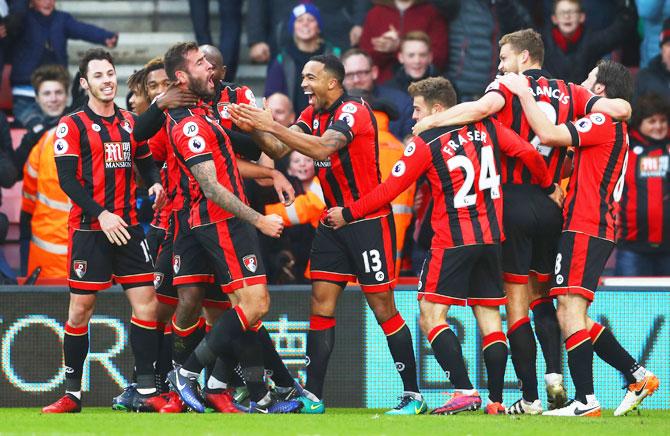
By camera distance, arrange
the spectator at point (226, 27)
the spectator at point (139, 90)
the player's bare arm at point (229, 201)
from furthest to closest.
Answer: the spectator at point (226, 27), the spectator at point (139, 90), the player's bare arm at point (229, 201)

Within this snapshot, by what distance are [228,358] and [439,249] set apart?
1.62m

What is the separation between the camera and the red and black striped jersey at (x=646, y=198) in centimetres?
1181

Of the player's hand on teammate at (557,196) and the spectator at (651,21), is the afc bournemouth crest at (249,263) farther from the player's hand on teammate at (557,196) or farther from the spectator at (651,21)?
the spectator at (651,21)

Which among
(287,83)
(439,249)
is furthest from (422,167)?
(287,83)

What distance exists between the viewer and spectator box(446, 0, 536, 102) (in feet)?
43.7

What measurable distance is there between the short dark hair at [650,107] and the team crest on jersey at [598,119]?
319cm

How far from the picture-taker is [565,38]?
1302cm

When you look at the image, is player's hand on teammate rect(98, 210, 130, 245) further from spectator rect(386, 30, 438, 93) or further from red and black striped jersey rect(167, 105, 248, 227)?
spectator rect(386, 30, 438, 93)

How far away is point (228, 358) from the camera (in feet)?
30.5

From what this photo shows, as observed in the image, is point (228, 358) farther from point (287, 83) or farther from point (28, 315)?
point (287, 83)

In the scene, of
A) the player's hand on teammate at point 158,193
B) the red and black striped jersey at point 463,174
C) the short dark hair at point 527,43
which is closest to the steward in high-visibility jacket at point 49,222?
the player's hand on teammate at point 158,193

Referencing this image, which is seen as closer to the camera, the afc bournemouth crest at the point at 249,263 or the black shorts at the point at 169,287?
the afc bournemouth crest at the point at 249,263

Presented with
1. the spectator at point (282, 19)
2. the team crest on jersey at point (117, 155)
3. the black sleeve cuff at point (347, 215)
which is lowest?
the black sleeve cuff at point (347, 215)

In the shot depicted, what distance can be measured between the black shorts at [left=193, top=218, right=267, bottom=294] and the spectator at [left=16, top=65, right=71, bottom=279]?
9.11 feet
